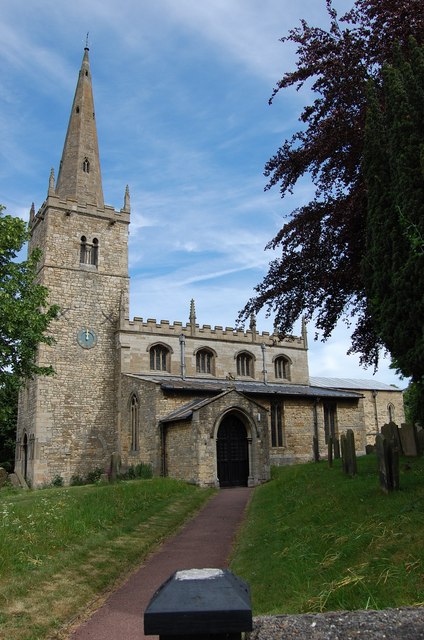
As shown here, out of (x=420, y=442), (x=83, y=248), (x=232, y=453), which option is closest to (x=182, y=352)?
(x=83, y=248)

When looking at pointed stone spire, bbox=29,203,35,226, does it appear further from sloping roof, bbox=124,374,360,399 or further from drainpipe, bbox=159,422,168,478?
drainpipe, bbox=159,422,168,478

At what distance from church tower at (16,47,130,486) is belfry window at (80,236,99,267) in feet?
0.19

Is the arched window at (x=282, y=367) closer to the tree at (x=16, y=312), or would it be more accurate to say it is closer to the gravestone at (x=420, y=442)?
the tree at (x=16, y=312)

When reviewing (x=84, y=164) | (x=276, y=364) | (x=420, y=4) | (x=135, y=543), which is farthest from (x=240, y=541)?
(x=84, y=164)

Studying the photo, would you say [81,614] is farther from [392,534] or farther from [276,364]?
[276,364]

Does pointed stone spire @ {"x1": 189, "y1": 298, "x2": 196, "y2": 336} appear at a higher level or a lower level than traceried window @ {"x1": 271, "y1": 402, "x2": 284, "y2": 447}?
higher

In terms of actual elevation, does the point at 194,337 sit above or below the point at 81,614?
above

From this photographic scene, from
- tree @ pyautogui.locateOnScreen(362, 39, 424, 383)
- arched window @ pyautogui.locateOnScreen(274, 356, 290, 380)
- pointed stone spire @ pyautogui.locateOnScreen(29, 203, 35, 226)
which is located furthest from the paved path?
pointed stone spire @ pyautogui.locateOnScreen(29, 203, 35, 226)

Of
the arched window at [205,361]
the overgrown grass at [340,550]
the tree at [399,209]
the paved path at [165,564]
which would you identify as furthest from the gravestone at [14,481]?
the tree at [399,209]

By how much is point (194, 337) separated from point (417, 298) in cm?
2377

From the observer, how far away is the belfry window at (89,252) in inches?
1200

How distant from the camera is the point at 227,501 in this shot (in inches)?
656

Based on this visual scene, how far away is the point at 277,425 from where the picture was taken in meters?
28.2

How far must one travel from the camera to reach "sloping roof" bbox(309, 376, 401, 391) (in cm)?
4081
